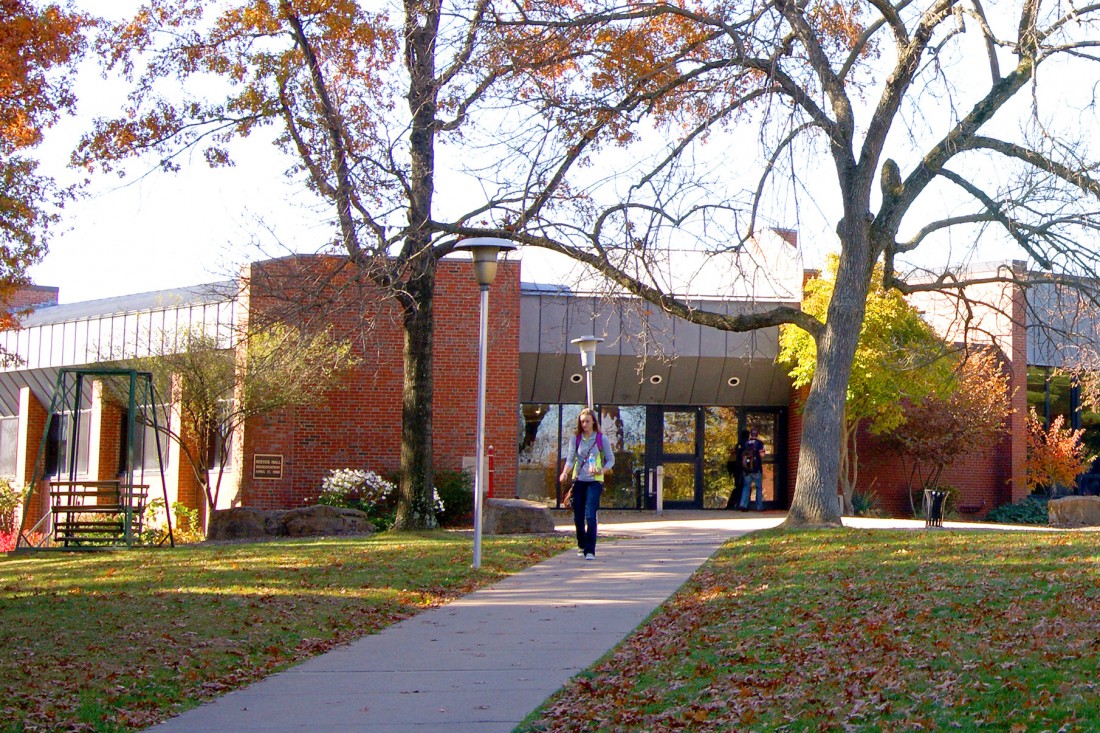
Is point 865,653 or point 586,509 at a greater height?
point 586,509

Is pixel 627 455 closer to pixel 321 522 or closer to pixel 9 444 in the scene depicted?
pixel 321 522

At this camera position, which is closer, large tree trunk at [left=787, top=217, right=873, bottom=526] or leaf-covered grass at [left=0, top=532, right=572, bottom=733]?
leaf-covered grass at [left=0, top=532, right=572, bottom=733]

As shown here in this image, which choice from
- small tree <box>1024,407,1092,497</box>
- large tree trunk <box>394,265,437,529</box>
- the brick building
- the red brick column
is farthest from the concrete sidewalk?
the red brick column

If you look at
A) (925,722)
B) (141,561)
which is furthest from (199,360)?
(925,722)

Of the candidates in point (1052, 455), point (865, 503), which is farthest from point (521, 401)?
point (1052, 455)

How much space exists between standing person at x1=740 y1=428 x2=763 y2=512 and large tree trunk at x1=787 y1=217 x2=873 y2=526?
1262 cm

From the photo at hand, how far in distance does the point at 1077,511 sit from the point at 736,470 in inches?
313

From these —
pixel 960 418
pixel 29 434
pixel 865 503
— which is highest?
pixel 960 418

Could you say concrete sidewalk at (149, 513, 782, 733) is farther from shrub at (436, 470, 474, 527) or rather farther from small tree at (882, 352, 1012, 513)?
small tree at (882, 352, 1012, 513)

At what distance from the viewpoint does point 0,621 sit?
1020 cm

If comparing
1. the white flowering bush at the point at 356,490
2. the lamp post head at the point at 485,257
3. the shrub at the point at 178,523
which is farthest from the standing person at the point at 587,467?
the shrub at the point at 178,523

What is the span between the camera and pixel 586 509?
13.9m

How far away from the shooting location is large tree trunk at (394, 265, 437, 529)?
18.6 m

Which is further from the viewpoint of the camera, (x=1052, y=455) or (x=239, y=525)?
(x=1052, y=455)
